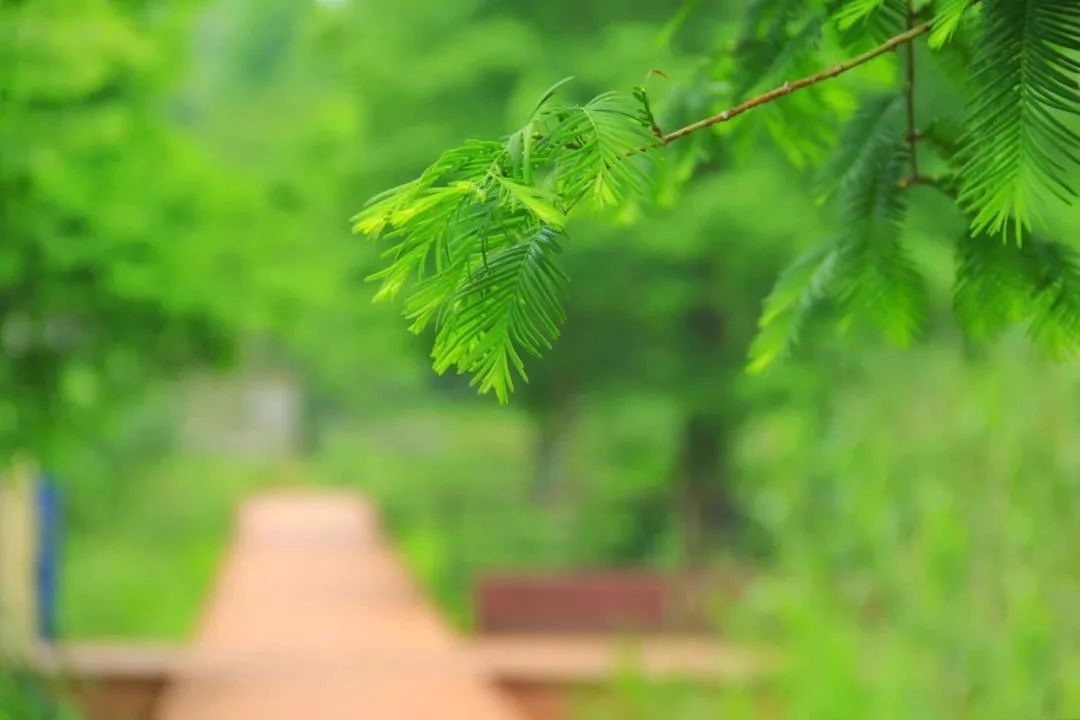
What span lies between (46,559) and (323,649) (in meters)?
2.36

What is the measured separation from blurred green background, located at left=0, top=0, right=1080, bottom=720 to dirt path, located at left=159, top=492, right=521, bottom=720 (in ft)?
2.47

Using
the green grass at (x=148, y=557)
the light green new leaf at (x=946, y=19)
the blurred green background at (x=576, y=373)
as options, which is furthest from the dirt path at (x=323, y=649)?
the light green new leaf at (x=946, y=19)

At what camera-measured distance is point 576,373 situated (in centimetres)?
1614

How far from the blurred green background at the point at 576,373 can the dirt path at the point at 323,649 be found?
752 mm

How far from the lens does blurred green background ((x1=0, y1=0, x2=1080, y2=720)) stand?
718cm

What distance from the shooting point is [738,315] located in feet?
51.0

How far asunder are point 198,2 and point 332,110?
4262mm

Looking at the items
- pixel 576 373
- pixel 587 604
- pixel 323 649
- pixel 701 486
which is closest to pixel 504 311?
pixel 323 649

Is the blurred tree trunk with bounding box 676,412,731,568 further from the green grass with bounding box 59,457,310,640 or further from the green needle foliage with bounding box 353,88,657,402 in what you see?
the green needle foliage with bounding box 353,88,657,402

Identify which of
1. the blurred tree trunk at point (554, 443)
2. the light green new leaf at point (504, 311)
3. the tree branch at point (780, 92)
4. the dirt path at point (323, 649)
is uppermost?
the blurred tree trunk at point (554, 443)

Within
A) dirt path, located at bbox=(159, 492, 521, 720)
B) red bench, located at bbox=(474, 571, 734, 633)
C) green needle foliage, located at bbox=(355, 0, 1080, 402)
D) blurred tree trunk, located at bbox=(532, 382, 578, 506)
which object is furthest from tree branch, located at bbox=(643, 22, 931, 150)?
blurred tree trunk, located at bbox=(532, 382, 578, 506)

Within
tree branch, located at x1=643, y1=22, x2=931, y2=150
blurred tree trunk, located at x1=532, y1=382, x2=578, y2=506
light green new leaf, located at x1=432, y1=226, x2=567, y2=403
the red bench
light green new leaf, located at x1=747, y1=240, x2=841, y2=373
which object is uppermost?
blurred tree trunk, located at x1=532, y1=382, x2=578, y2=506

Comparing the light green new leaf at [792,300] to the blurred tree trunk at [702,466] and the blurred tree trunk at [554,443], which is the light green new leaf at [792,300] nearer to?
the blurred tree trunk at [702,466]

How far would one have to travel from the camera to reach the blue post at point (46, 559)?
41.6 ft
